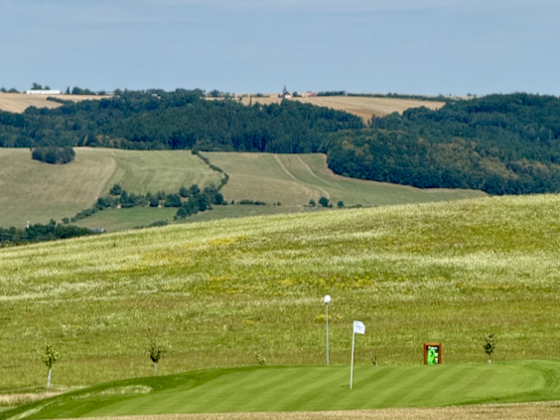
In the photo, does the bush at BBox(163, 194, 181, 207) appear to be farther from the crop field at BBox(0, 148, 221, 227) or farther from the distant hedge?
the distant hedge

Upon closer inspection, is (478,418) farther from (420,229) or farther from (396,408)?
(420,229)

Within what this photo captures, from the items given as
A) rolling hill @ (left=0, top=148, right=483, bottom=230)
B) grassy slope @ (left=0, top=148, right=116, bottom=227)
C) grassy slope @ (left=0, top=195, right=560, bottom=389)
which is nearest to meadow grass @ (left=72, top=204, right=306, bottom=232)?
rolling hill @ (left=0, top=148, right=483, bottom=230)

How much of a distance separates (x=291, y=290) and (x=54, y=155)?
402ft

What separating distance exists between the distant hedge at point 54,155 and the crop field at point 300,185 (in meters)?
24.3

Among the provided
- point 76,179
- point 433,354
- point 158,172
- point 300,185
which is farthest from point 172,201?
point 433,354

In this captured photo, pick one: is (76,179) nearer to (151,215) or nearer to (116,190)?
(116,190)

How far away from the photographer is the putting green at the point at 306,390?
Answer: 77.9ft

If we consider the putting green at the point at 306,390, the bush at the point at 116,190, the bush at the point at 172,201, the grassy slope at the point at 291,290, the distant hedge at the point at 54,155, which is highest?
the distant hedge at the point at 54,155

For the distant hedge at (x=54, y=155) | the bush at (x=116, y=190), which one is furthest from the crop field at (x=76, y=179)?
the bush at (x=116, y=190)

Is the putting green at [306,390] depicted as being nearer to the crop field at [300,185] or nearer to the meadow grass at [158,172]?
the crop field at [300,185]

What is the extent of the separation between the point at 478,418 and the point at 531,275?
114ft

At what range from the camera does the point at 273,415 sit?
22.4 metres

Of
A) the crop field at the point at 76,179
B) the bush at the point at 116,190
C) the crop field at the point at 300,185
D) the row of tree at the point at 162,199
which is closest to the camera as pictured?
the row of tree at the point at 162,199

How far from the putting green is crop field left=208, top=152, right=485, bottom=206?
405 ft
